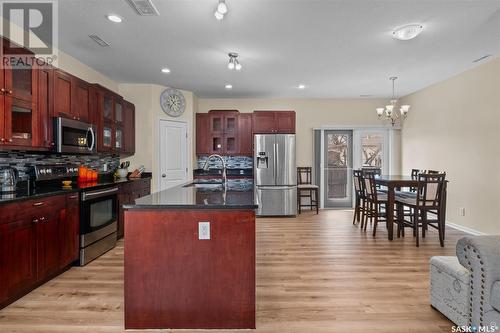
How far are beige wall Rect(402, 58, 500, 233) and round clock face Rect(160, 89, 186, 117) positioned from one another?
500cm

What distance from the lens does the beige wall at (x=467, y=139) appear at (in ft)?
13.9

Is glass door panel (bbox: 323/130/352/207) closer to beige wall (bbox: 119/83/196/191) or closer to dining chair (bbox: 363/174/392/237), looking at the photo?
dining chair (bbox: 363/174/392/237)

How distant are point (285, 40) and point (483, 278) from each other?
9.80ft

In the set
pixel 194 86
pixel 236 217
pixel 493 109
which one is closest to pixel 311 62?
pixel 194 86

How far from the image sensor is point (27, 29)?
3.20 metres

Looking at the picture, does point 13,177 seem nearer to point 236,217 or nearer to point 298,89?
point 236,217

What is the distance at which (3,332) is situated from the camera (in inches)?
79.5

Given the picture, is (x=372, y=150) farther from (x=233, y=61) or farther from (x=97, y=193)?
(x=97, y=193)

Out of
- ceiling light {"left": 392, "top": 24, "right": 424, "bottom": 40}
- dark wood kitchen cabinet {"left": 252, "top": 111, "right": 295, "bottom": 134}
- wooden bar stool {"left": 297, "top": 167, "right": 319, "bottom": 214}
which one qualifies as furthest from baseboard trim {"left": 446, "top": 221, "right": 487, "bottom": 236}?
dark wood kitchen cabinet {"left": 252, "top": 111, "right": 295, "bottom": 134}

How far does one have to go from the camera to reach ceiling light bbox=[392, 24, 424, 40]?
3070mm

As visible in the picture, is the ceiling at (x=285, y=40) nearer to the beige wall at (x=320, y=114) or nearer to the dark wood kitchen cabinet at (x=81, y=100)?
the dark wood kitchen cabinet at (x=81, y=100)

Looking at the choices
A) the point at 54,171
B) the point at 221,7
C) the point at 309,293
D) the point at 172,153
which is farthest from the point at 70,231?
the point at 172,153

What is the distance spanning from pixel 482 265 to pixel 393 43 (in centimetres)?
283

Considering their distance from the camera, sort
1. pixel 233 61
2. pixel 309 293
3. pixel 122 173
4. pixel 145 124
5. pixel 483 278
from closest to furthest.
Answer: pixel 483 278, pixel 309 293, pixel 233 61, pixel 122 173, pixel 145 124
